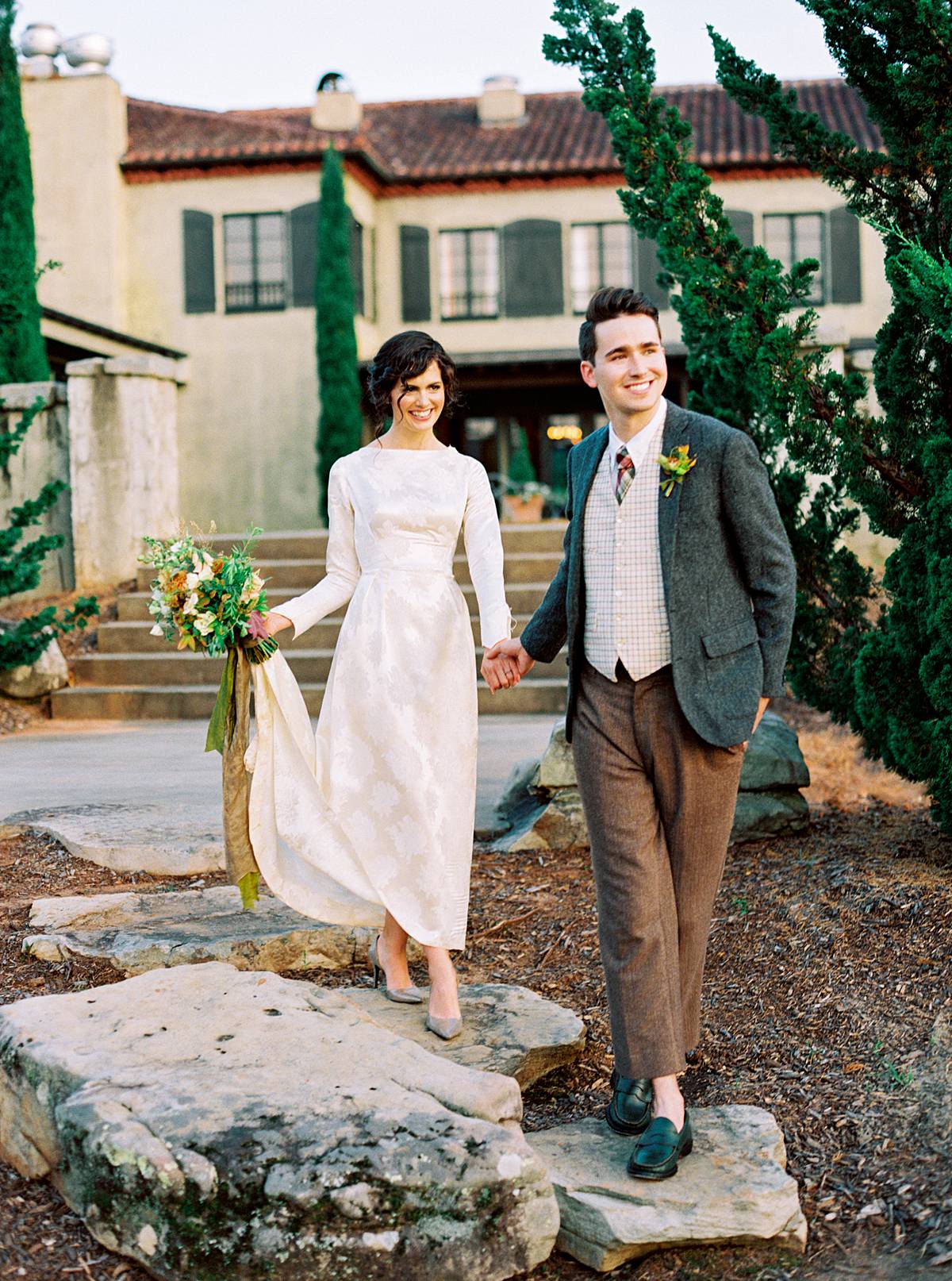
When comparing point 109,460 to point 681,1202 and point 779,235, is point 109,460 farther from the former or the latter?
point 779,235

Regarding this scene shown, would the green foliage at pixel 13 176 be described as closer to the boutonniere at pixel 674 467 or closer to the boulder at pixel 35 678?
the boulder at pixel 35 678

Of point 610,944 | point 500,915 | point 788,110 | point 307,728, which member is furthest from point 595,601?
point 788,110

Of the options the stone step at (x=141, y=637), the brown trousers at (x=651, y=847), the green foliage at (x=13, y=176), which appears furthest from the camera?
the green foliage at (x=13, y=176)

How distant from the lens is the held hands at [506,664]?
12.3ft

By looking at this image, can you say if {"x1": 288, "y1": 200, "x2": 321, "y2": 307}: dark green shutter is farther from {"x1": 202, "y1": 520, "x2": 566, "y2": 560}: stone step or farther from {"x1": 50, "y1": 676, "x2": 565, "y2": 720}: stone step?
{"x1": 50, "y1": 676, "x2": 565, "y2": 720}: stone step

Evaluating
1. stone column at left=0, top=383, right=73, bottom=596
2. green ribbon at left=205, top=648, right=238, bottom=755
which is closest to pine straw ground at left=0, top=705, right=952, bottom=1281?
green ribbon at left=205, top=648, right=238, bottom=755

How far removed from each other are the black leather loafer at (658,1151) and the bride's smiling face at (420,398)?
2.07m

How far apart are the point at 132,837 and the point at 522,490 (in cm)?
1779

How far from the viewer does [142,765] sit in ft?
25.9

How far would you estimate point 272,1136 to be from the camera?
2857mm

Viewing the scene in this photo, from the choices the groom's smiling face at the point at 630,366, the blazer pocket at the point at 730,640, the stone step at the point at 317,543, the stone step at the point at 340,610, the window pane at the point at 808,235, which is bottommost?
the stone step at the point at 340,610

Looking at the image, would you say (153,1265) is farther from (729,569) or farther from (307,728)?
(729,569)

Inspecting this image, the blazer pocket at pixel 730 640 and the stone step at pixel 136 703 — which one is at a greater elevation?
the blazer pocket at pixel 730 640

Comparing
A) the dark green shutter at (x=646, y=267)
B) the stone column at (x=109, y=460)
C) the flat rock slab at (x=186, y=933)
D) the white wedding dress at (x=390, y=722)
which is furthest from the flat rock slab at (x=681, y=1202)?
the dark green shutter at (x=646, y=267)
